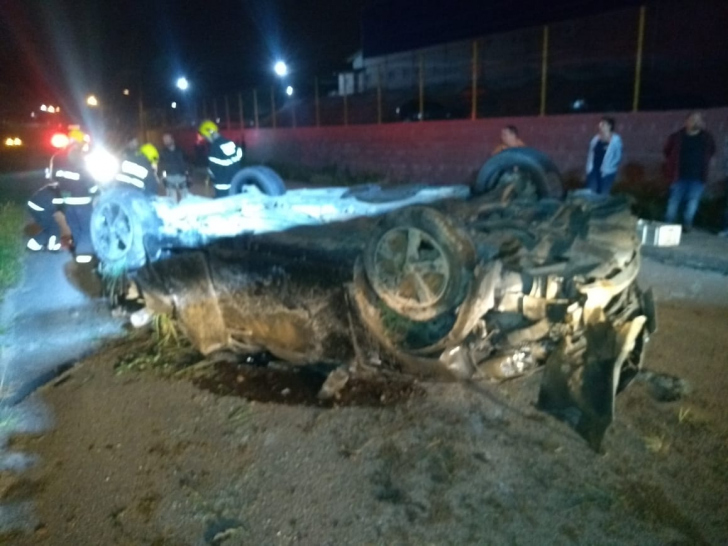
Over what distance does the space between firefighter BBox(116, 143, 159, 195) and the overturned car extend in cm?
207

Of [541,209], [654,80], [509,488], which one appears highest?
[654,80]

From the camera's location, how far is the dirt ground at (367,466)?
275 cm

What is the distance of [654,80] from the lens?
52.2ft

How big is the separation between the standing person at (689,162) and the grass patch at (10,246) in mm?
7728

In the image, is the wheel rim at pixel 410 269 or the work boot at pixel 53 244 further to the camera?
the work boot at pixel 53 244

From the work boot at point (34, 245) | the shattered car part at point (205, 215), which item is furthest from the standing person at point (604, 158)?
the work boot at point (34, 245)

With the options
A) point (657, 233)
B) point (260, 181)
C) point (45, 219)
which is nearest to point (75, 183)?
point (45, 219)

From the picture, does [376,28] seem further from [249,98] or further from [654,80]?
[654,80]

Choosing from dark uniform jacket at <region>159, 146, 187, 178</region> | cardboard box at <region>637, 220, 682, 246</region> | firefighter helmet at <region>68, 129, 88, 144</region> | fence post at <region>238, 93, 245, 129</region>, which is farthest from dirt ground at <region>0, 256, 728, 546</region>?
fence post at <region>238, 93, 245, 129</region>

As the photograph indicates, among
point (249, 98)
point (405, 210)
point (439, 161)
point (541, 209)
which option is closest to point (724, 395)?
point (541, 209)

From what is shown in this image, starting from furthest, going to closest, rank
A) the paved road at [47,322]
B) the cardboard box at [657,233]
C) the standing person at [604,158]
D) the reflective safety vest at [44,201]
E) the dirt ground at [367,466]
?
the reflective safety vest at [44,201]
the standing person at [604,158]
the cardboard box at [657,233]
the paved road at [47,322]
the dirt ground at [367,466]

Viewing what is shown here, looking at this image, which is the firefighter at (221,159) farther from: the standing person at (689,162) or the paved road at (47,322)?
the standing person at (689,162)

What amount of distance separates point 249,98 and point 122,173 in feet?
53.5

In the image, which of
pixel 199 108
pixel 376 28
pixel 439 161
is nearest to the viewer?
pixel 439 161
